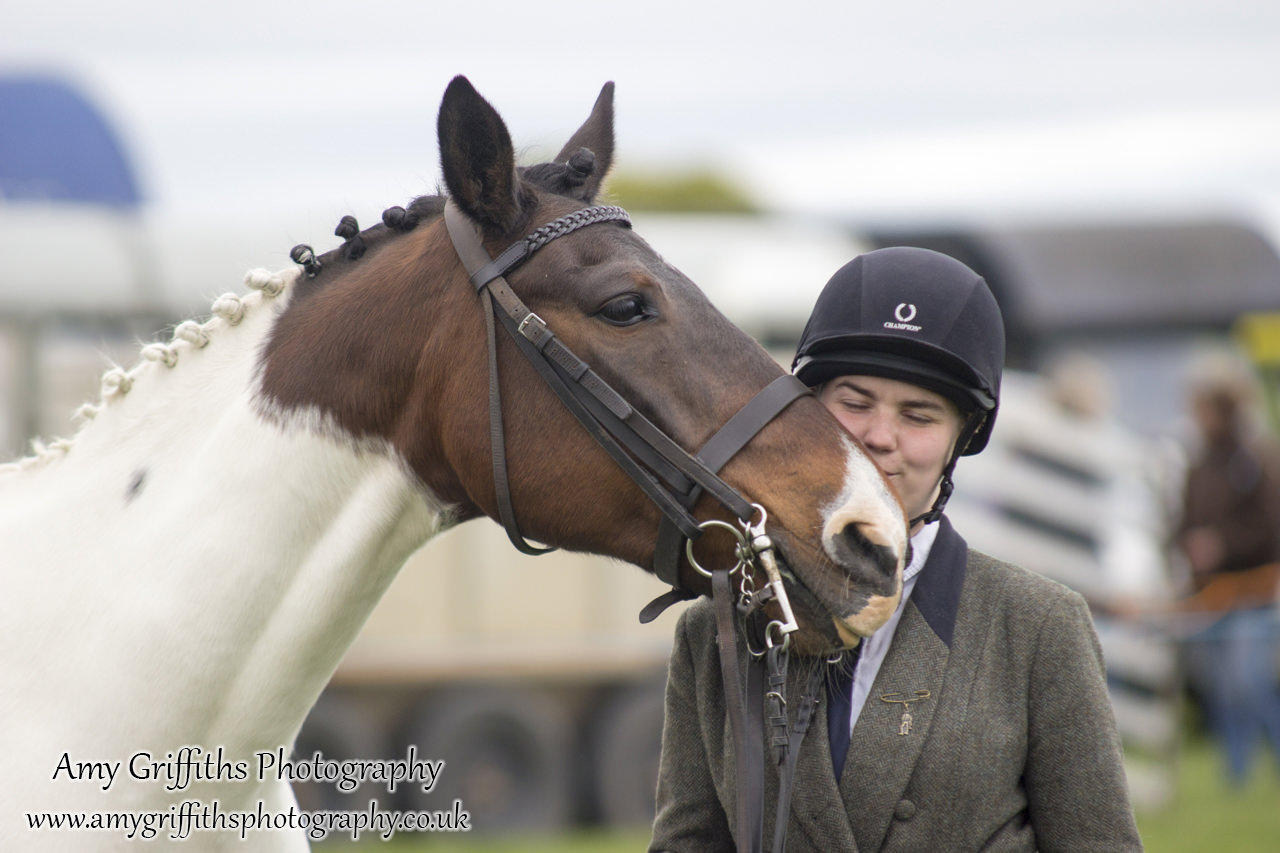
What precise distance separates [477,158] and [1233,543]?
8726 mm

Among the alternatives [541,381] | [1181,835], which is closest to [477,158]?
[541,381]

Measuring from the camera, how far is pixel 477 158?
2633 mm

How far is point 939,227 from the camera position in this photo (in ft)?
59.6

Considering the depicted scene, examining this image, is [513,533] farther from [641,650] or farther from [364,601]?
[641,650]

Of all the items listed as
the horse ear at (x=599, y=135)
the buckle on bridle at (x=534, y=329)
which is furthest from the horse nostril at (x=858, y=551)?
the horse ear at (x=599, y=135)

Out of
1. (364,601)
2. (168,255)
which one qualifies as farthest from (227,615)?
(168,255)

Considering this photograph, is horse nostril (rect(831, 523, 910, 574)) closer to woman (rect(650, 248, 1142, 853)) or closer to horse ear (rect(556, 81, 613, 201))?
woman (rect(650, 248, 1142, 853))

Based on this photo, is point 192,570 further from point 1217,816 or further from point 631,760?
point 1217,816

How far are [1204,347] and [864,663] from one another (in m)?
14.6

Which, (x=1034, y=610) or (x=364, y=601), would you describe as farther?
(x=364, y=601)

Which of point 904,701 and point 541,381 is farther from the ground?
point 541,381

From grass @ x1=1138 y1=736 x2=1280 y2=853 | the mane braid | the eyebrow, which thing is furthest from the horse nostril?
grass @ x1=1138 y1=736 x2=1280 y2=853

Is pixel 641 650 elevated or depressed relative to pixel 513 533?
depressed

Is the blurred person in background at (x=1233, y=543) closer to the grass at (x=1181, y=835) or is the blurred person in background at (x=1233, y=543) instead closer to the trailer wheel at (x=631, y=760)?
the grass at (x=1181, y=835)
